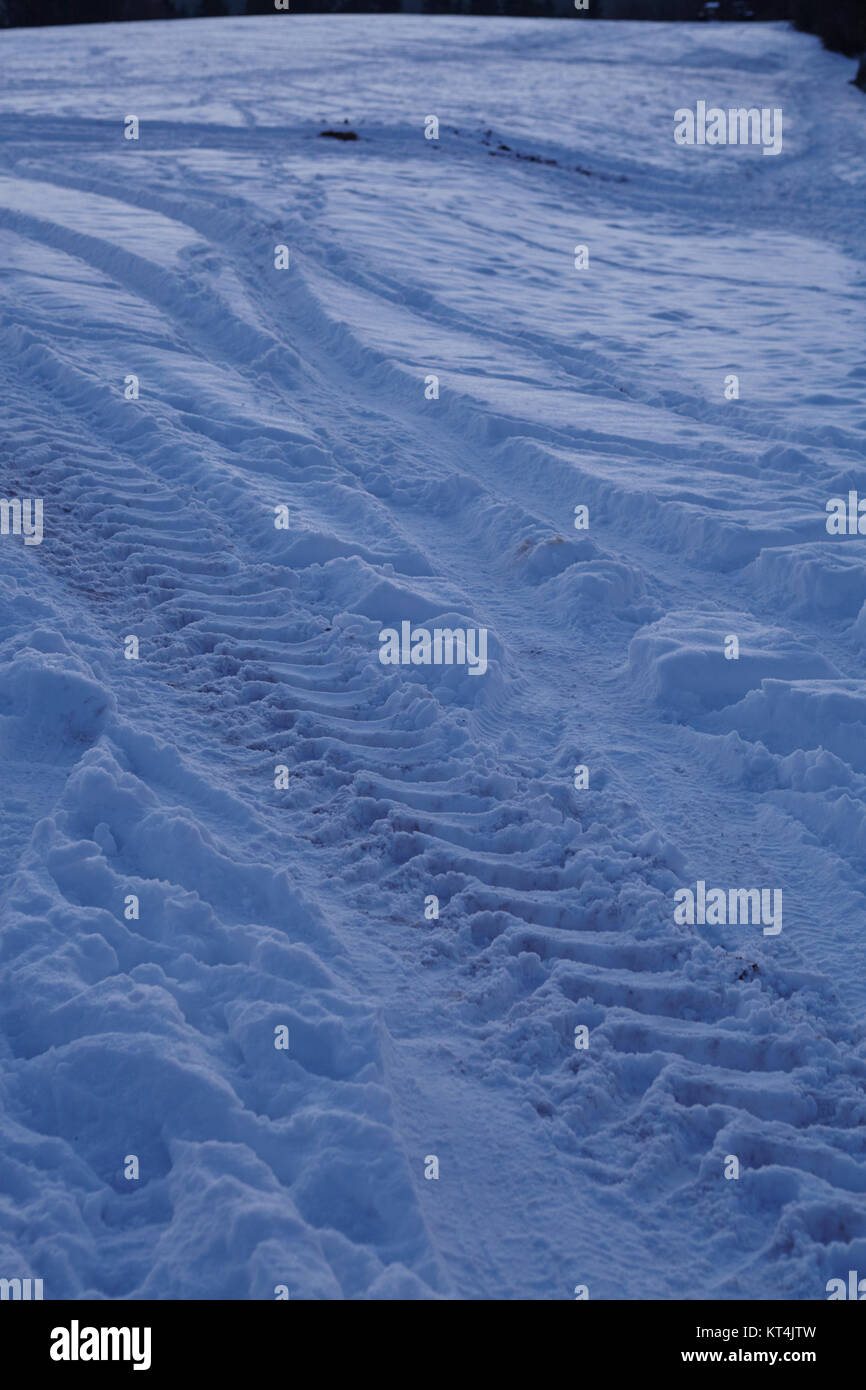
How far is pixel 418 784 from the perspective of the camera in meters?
4.06

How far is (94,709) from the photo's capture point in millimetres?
4156

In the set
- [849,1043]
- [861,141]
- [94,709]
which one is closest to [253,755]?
[94,709]

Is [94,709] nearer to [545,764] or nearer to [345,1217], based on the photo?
[545,764]

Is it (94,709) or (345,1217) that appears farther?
(94,709)

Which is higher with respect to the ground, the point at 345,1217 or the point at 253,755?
the point at 253,755

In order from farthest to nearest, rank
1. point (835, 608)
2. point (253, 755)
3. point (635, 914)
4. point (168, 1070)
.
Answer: point (835, 608) → point (253, 755) → point (635, 914) → point (168, 1070)

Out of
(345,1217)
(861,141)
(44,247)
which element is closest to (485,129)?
(861,141)

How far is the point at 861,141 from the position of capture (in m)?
16.5

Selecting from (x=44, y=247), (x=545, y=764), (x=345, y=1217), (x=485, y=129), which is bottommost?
(x=345, y=1217)

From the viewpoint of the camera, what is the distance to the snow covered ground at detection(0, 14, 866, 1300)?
2717 mm

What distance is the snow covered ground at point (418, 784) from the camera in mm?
2717
